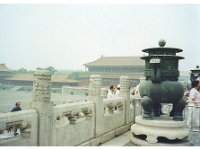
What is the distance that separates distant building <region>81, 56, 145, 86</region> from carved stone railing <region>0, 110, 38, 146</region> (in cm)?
2660

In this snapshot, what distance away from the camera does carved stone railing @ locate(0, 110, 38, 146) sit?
3432 mm

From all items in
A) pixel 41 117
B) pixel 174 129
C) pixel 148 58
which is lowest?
pixel 174 129

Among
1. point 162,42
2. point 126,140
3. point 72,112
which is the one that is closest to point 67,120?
point 72,112

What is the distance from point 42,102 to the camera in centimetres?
406

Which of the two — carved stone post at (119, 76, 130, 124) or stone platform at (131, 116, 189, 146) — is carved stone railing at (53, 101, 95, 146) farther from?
carved stone post at (119, 76, 130, 124)

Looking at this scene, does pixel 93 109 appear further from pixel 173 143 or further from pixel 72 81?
pixel 72 81

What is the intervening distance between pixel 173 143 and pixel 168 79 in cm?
122

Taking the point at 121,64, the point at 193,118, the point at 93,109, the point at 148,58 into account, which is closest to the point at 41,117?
the point at 93,109

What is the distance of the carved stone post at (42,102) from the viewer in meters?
4.05

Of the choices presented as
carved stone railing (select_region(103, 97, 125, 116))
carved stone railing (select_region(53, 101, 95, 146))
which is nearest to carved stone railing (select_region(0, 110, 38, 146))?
carved stone railing (select_region(53, 101, 95, 146))

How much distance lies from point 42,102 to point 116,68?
2921cm

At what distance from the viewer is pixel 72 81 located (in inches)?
1313

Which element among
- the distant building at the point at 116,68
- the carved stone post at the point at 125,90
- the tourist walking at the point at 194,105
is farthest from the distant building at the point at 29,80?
the tourist walking at the point at 194,105

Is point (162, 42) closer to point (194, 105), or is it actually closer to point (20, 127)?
point (194, 105)
